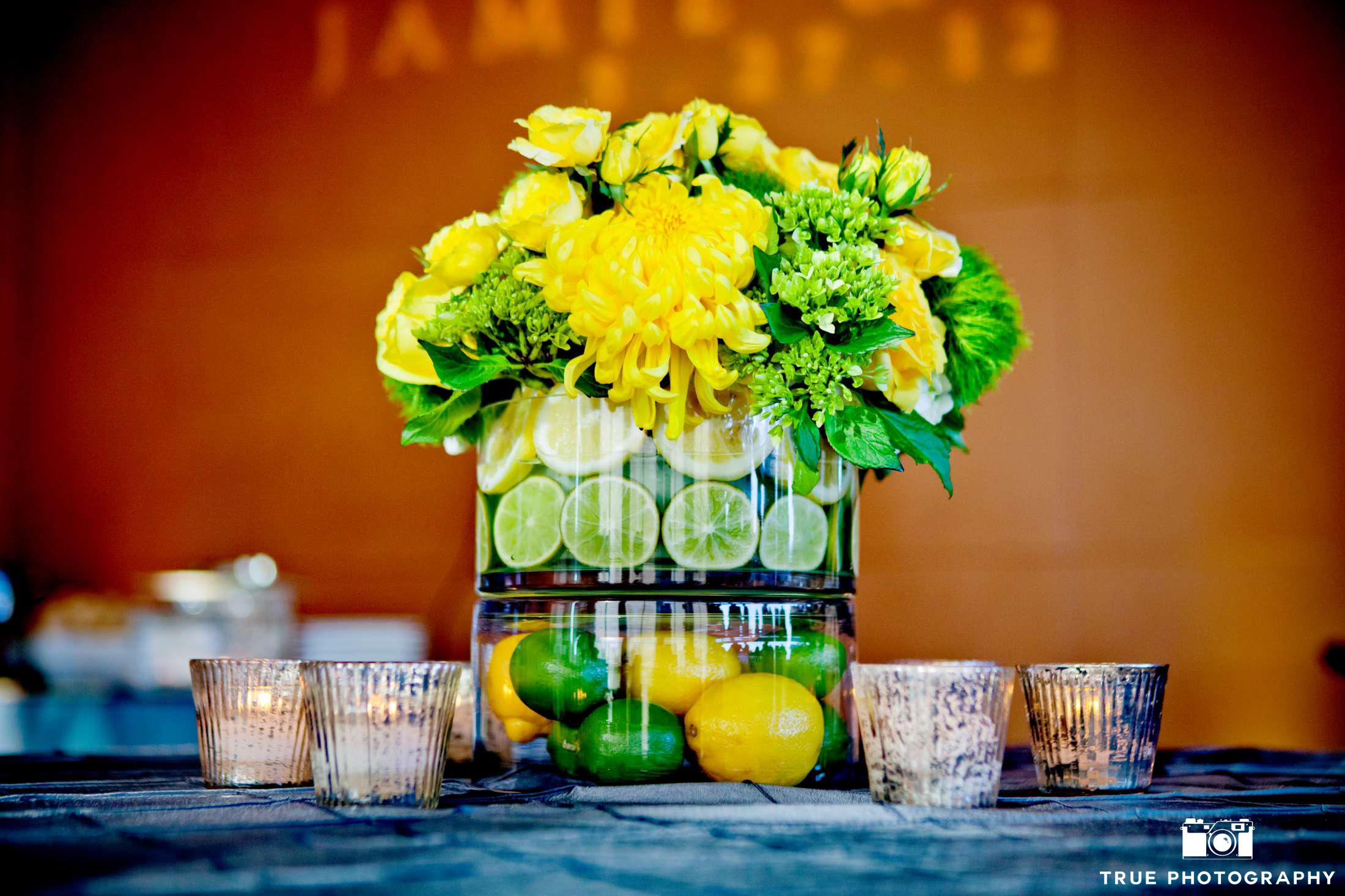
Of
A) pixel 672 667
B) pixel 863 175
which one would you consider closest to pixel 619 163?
pixel 863 175

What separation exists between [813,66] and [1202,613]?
50.0 inches

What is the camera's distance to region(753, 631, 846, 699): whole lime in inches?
24.3

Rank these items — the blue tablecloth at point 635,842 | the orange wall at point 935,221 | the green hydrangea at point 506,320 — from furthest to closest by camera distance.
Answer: the orange wall at point 935,221 < the green hydrangea at point 506,320 < the blue tablecloth at point 635,842

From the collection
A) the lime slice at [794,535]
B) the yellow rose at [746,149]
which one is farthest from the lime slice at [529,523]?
the yellow rose at [746,149]

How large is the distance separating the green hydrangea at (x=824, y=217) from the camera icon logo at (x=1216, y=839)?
1.06 ft

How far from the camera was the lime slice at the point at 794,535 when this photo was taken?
639 mm

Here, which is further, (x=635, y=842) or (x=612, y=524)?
(x=612, y=524)

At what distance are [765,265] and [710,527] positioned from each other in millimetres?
143

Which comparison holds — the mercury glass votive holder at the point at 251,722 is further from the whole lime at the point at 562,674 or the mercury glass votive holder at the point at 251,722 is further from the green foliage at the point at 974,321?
the green foliage at the point at 974,321

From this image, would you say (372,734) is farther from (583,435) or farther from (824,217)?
(824,217)

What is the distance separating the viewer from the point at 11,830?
1.51 feet

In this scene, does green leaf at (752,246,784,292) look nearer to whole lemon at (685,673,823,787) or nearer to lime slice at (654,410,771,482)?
lime slice at (654,410,771,482)

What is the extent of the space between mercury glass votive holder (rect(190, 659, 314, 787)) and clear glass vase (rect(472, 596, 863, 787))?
12 cm

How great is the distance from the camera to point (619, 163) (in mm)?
638
